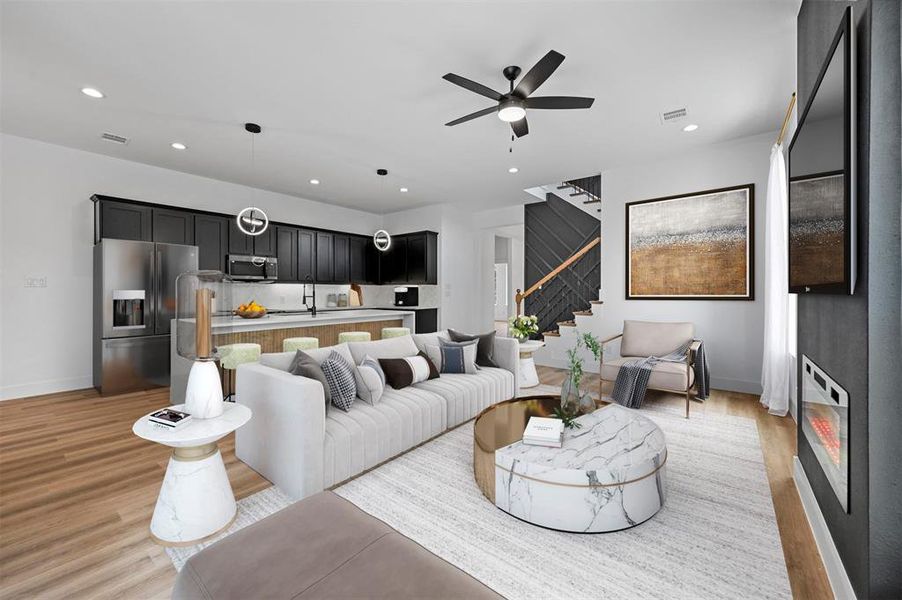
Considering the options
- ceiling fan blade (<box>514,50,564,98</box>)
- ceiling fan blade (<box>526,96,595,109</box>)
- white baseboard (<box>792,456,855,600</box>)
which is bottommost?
white baseboard (<box>792,456,855,600</box>)

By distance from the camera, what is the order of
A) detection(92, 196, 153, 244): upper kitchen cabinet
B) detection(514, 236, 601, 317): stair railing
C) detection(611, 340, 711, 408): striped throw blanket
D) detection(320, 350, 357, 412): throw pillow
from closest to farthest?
detection(320, 350, 357, 412): throw pillow
detection(611, 340, 711, 408): striped throw blanket
detection(92, 196, 153, 244): upper kitchen cabinet
detection(514, 236, 601, 317): stair railing

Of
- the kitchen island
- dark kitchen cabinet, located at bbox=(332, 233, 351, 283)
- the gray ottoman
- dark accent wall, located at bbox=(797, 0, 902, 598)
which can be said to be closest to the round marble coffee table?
dark accent wall, located at bbox=(797, 0, 902, 598)

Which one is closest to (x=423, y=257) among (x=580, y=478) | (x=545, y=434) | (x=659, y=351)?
(x=659, y=351)

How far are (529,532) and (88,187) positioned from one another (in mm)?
6362

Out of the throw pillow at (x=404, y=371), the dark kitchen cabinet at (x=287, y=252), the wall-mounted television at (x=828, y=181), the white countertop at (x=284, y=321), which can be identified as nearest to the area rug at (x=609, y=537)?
the throw pillow at (x=404, y=371)

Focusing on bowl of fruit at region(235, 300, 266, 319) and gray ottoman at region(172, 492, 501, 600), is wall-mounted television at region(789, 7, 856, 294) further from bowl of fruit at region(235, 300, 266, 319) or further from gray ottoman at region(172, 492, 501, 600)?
bowl of fruit at region(235, 300, 266, 319)

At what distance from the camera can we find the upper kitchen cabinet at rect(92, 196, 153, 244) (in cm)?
469

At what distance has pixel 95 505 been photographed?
7.34ft

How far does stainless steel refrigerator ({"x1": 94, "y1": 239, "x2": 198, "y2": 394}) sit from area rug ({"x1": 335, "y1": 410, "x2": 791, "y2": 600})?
13.1 feet

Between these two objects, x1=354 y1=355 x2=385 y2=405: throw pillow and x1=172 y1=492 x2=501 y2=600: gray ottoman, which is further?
x1=354 y1=355 x2=385 y2=405: throw pillow

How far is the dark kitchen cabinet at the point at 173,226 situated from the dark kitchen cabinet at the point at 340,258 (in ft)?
8.09

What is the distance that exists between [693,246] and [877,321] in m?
4.07

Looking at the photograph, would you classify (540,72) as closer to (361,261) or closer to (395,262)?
(395,262)

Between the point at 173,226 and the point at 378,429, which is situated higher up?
the point at 173,226
